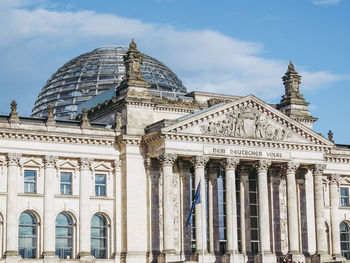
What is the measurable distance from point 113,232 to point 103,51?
33734 millimetres

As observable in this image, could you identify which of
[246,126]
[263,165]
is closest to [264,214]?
Result: [263,165]

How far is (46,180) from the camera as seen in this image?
6681cm

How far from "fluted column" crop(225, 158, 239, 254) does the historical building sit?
11 cm

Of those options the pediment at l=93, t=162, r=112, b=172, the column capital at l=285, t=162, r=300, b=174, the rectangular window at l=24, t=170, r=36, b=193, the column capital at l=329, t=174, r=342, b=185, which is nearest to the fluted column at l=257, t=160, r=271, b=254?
the column capital at l=285, t=162, r=300, b=174

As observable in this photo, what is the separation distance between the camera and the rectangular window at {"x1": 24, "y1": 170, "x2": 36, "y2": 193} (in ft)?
219

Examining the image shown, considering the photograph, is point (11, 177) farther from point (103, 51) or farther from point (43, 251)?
point (103, 51)

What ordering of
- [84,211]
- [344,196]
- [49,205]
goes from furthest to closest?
1. [344,196]
2. [84,211]
3. [49,205]

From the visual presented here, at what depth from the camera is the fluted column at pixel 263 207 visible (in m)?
70.4

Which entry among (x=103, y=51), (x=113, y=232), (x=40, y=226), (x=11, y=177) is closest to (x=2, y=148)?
(x=11, y=177)

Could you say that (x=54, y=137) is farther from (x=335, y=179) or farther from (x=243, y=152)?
(x=335, y=179)

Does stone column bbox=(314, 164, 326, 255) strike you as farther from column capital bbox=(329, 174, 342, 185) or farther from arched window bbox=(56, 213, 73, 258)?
arched window bbox=(56, 213, 73, 258)

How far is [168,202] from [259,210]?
9093 millimetres

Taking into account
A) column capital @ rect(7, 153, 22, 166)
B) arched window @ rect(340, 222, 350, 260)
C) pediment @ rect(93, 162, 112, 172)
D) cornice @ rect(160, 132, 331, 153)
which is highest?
cornice @ rect(160, 132, 331, 153)

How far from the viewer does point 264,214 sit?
7088 centimetres
